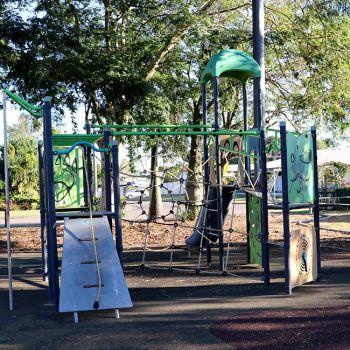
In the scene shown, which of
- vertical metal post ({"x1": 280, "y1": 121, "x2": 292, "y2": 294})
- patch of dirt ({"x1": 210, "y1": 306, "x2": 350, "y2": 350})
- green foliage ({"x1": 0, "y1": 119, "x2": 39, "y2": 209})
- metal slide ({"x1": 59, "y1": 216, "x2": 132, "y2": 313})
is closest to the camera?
patch of dirt ({"x1": 210, "y1": 306, "x2": 350, "y2": 350})

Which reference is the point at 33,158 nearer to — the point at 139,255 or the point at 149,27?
the point at 149,27

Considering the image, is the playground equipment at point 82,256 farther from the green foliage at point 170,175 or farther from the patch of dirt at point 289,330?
the green foliage at point 170,175

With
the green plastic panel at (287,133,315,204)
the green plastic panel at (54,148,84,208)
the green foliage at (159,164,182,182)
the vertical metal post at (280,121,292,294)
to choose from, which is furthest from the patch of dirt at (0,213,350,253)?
the vertical metal post at (280,121,292,294)

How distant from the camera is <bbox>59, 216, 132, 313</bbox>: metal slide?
7359 millimetres

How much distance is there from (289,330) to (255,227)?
4.34 metres

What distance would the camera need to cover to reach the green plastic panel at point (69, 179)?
1080 centimetres

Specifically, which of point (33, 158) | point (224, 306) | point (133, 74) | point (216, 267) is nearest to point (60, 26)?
point (133, 74)

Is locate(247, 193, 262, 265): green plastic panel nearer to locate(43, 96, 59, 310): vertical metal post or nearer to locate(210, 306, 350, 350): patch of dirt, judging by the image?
locate(210, 306, 350, 350): patch of dirt

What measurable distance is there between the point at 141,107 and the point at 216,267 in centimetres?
685

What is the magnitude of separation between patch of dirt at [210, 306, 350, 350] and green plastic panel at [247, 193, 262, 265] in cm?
318

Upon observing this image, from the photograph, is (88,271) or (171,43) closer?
(88,271)

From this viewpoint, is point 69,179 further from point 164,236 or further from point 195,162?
point 195,162

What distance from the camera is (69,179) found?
10.9 m

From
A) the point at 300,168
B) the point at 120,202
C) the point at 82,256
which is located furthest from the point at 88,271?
the point at 300,168
